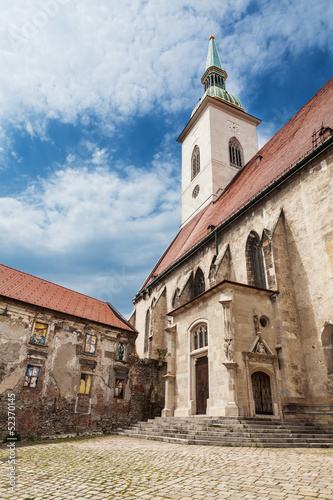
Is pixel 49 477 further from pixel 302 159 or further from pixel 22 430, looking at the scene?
pixel 302 159

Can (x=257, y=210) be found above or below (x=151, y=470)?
above

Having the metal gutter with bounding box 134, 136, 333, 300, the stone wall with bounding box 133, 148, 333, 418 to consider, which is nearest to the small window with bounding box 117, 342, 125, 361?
the stone wall with bounding box 133, 148, 333, 418

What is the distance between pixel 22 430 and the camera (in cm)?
1277

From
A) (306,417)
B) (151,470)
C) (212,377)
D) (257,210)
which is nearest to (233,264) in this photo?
(257,210)

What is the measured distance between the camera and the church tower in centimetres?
2930

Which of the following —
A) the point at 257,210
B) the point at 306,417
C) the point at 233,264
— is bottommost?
the point at 306,417

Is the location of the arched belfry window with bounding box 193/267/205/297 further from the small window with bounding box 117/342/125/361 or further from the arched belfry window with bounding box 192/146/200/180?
the arched belfry window with bounding box 192/146/200/180

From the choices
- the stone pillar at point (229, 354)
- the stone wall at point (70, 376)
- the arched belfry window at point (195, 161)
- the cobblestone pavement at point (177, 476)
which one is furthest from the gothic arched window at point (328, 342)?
the arched belfry window at point (195, 161)

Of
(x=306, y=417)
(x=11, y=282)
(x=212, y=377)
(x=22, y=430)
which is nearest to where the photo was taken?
(x=306, y=417)

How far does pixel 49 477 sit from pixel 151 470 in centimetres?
160

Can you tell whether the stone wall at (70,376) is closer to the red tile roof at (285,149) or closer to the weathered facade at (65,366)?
the weathered facade at (65,366)

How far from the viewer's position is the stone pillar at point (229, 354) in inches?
414

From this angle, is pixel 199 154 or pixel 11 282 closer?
pixel 11 282

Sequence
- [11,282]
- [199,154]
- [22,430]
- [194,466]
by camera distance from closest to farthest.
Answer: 1. [194,466]
2. [22,430]
3. [11,282]
4. [199,154]
